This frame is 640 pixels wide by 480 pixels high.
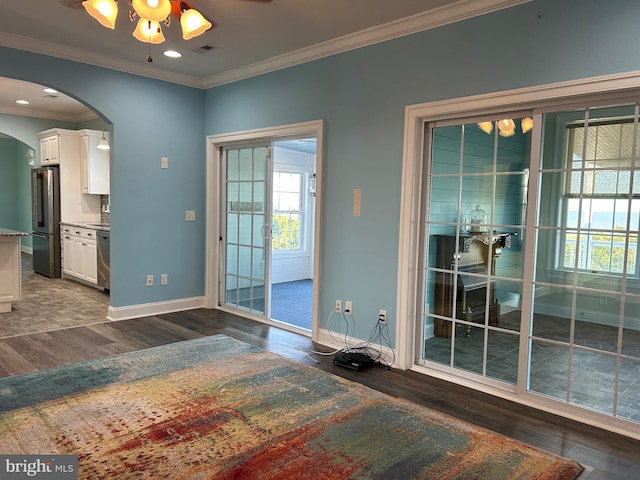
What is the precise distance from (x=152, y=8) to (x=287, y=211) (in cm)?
572

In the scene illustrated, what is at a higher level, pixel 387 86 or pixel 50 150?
pixel 387 86

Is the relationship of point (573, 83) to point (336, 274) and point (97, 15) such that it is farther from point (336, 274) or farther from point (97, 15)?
point (97, 15)

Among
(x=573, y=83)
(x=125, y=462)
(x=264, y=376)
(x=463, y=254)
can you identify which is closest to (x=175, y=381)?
(x=264, y=376)

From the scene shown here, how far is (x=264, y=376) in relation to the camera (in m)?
3.38

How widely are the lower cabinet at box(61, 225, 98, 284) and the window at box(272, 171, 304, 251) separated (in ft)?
9.21

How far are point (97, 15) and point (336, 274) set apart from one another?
265 centimetres

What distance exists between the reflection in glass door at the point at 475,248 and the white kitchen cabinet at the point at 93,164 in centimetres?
557

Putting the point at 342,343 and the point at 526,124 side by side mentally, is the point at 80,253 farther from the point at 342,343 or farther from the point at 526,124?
the point at 526,124

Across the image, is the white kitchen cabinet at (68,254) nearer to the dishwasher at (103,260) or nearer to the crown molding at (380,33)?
the dishwasher at (103,260)

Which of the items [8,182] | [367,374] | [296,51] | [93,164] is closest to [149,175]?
[296,51]

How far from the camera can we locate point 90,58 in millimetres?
4586

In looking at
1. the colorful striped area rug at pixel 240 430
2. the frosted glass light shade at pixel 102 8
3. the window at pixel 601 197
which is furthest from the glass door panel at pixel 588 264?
the frosted glass light shade at pixel 102 8

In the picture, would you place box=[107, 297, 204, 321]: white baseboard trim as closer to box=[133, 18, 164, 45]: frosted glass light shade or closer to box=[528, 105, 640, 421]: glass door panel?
box=[133, 18, 164, 45]: frosted glass light shade

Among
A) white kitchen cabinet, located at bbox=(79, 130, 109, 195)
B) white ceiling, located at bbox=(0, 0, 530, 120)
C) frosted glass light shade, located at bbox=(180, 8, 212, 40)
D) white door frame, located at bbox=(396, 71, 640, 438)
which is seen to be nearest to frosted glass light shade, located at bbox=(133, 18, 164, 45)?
frosted glass light shade, located at bbox=(180, 8, 212, 40)
